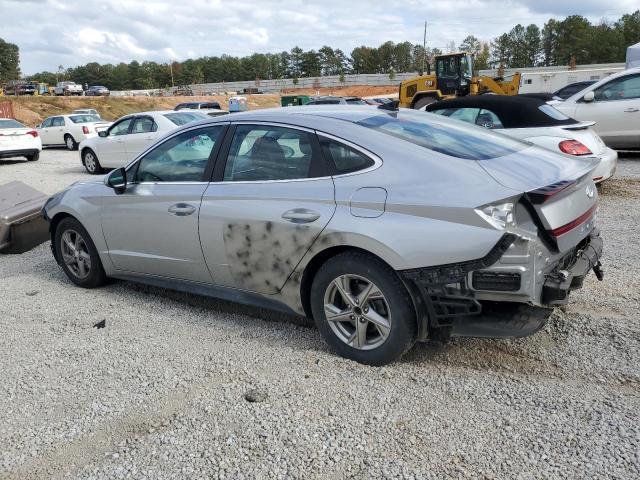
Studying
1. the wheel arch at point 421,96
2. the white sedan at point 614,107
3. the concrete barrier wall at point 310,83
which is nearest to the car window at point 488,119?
the white sedan at point 614,107

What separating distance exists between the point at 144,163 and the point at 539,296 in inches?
127

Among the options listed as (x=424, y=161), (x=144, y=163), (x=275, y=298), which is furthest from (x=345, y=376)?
(x=144, y=163)

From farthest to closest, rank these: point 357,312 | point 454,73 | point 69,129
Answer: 1. point 454,73
2. point 69,129
3. point 357,312

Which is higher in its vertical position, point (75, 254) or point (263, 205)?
point (263, 205)

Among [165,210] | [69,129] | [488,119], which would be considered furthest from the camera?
[69,129]

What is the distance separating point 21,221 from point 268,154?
4350mm

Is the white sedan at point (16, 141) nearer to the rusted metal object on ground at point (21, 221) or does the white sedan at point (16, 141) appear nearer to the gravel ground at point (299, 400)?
the rusted metal object on ground at point (21, 221)

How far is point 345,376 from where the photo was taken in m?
3.31

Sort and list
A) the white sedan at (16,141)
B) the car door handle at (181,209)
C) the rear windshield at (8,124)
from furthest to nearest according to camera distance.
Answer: the rear windshield at (8,124) < the white sedan at (16,141) < the car door handle at (181,209)

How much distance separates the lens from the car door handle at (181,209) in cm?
406

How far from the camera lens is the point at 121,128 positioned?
14.0 metres

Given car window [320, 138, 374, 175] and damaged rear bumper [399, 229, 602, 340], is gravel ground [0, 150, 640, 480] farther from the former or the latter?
car window [320, 138, 374, 175]

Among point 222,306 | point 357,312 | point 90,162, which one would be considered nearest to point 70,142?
point 90,162

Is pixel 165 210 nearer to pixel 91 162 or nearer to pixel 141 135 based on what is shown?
pixel 141 135
